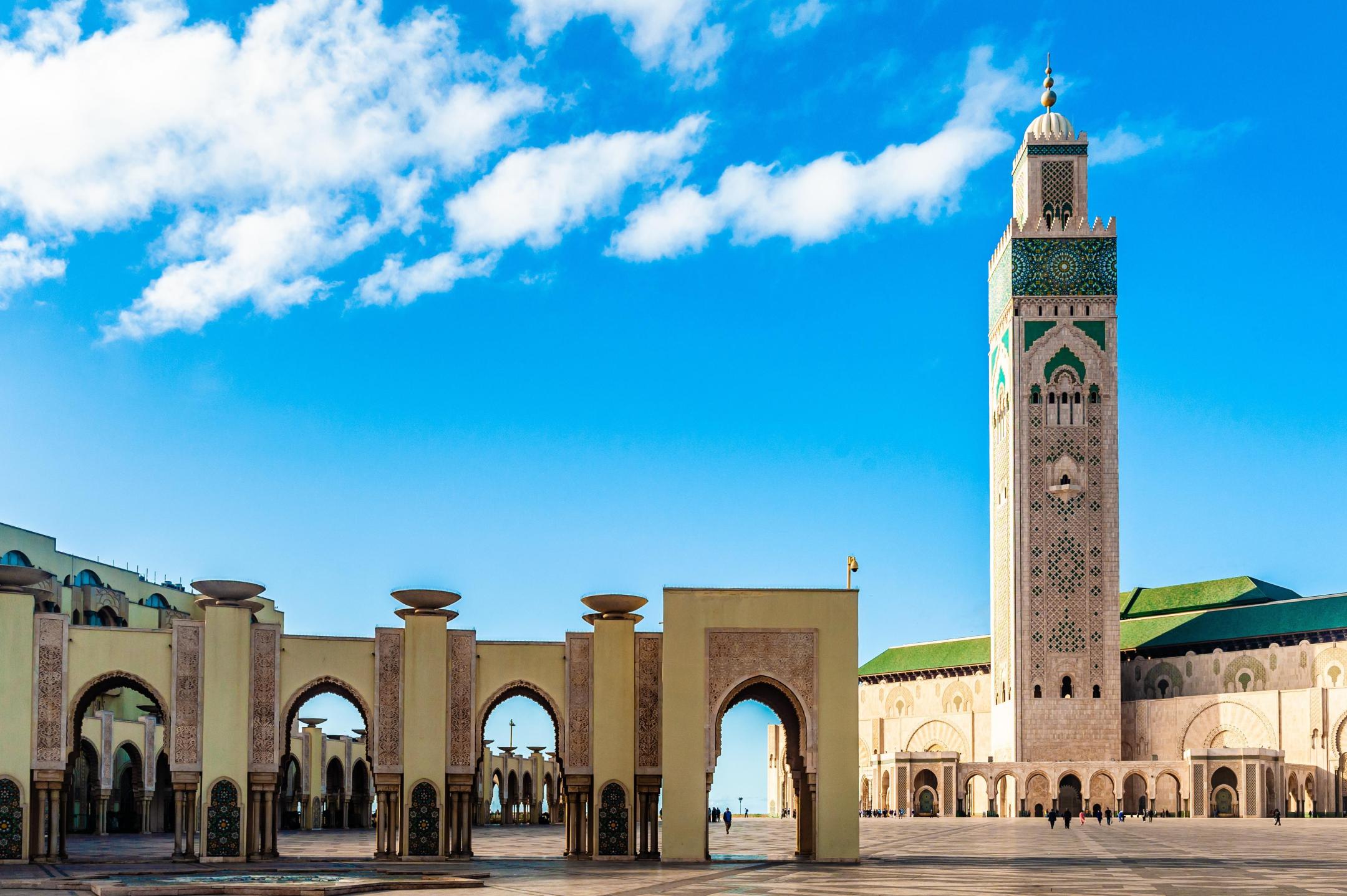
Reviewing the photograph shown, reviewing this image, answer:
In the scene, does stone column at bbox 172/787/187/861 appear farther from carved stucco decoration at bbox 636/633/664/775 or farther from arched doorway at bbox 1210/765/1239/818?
arched doorway at bbox 1210/765/1239/818

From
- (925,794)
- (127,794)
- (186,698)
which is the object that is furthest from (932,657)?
(186,698)

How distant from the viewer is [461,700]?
65.1ft

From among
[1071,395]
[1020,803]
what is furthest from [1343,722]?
[1071,395]

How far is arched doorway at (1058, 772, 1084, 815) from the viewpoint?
4603cm

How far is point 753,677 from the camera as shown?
19.7 meters

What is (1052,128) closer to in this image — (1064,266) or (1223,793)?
(1064,266)

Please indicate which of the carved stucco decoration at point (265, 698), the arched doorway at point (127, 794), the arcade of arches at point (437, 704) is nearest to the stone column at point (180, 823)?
the arcade of arches at point (437, 704)

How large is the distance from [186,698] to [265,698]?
98cm

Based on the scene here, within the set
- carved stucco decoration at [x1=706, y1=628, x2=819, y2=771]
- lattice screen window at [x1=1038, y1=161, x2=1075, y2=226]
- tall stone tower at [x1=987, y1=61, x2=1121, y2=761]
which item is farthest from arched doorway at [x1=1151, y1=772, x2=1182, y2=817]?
carved stucco decoration at [x1=706, y1=628, x2=819, y2=771]

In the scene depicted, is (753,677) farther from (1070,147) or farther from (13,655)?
(1070,147)

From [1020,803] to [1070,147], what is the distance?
2144 centimetres

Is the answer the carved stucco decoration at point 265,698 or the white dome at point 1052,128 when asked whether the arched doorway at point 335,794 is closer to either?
the carved stucco decoration at point 265,698

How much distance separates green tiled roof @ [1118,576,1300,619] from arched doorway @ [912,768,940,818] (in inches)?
345

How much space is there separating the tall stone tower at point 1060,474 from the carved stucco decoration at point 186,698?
33116 millimetres
